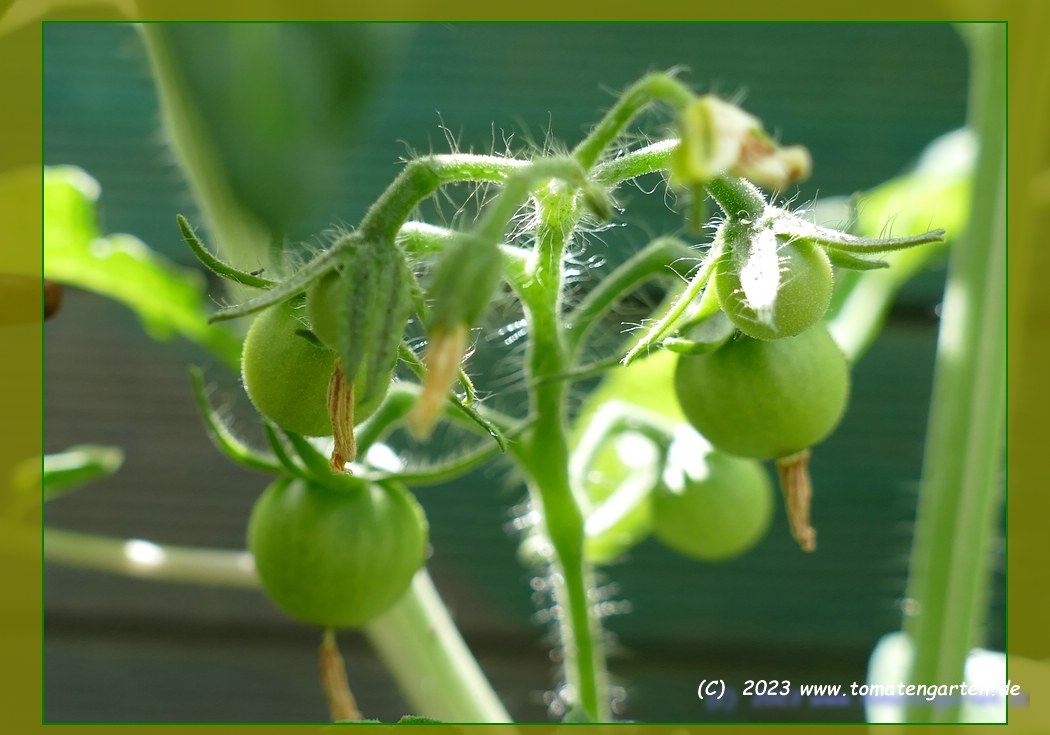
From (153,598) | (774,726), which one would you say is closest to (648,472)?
(774,726)

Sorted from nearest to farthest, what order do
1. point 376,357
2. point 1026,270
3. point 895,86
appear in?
point 376,357, point 1026,270, point 895,86

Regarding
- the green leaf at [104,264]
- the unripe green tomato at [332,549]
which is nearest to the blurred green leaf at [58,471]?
the green leaf at [104,264]

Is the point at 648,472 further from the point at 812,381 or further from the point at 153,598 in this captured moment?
the point at 153,598

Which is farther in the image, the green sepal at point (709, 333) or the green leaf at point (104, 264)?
the green leaf at point (104, 264)

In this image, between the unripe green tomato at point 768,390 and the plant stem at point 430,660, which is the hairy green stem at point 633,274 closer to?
the unripe green tomato at point 768,390

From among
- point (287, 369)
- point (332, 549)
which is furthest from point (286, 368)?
point (332, 549)

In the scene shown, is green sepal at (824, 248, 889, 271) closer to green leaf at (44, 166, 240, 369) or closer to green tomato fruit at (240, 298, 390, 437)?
green tomato fruit at (240, 298, 390, 437)
